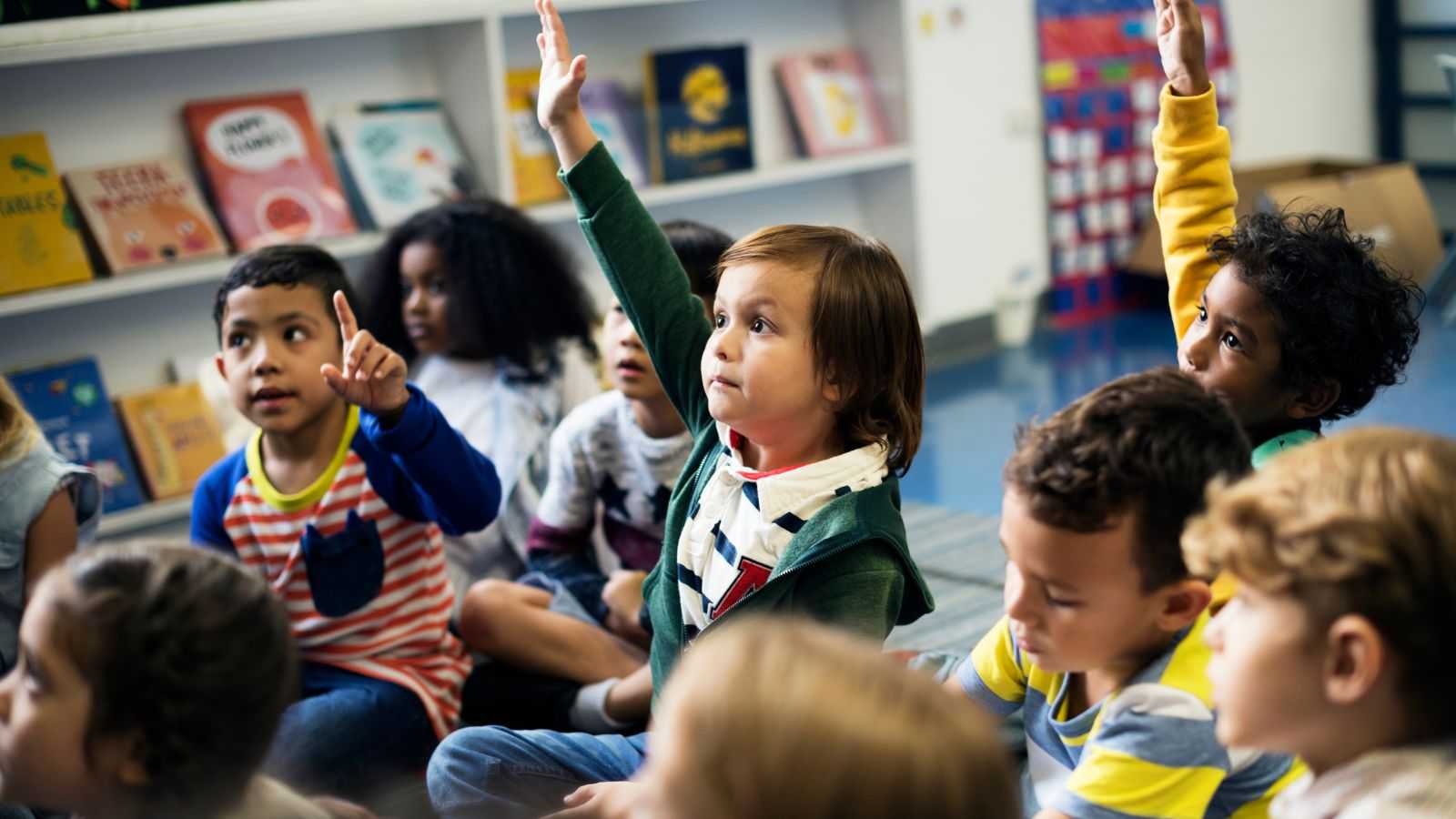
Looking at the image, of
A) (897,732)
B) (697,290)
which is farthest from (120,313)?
(897,732)

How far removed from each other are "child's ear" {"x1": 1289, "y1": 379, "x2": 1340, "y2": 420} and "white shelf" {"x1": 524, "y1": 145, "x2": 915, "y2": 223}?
2.20 m

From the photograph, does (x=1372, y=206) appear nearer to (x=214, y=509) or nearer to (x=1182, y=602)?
(x=214, y=509)

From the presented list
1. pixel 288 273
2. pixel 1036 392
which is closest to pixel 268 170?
pixel 288 273

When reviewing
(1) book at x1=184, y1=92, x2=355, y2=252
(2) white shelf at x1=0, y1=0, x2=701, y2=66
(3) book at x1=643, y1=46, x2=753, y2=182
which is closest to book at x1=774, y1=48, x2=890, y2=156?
(3) book at x1=643, y1=46, x2=753, y2=182

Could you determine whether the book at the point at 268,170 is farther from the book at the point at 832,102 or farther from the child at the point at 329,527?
the book at the point at 832,102

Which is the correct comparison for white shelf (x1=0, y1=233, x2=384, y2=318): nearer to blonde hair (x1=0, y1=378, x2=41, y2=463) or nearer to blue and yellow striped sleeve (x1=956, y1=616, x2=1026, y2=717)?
blonde hair (x1=0, y1=378, x2=41, y2=463)

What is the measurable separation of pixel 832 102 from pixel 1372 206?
5.48 feet

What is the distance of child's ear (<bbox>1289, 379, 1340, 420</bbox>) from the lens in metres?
1.53

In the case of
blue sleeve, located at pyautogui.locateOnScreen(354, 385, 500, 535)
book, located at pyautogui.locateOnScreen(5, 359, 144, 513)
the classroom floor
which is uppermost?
blue sleeve, located at pyautogui.locateOnScreen(354, 385, 500, 535)

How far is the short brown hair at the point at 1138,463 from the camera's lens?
1.11 metres

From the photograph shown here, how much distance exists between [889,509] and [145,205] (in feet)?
6.93

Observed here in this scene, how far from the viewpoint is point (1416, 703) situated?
2.93 feet

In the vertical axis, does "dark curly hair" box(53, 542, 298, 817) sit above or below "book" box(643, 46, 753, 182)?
below

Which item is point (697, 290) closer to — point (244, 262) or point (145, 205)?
point (244, 262)
